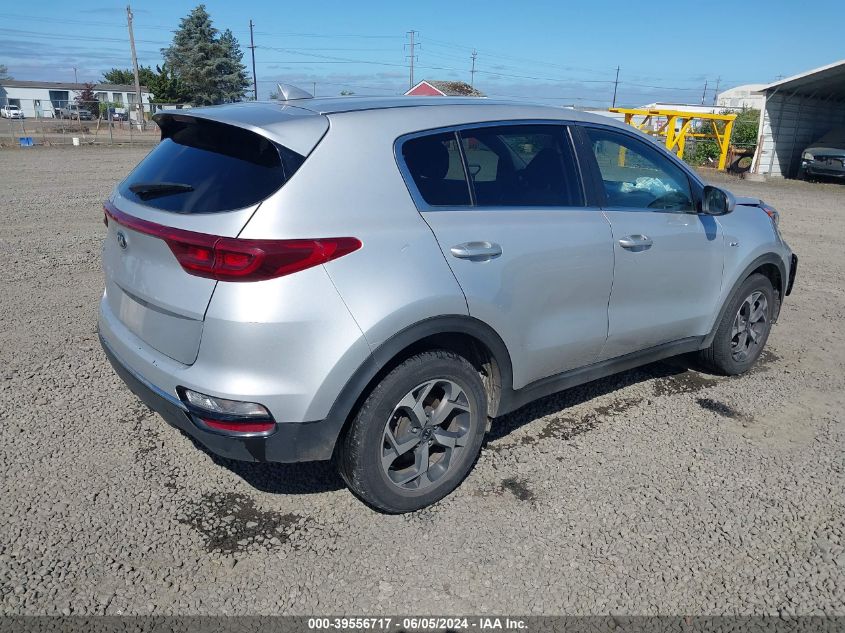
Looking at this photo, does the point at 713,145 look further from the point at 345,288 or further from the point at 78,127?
the point at 78,127

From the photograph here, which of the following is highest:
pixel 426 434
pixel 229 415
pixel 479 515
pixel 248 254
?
pixel 248 254

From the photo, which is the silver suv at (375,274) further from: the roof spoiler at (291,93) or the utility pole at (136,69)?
the utility pole at (136,69)

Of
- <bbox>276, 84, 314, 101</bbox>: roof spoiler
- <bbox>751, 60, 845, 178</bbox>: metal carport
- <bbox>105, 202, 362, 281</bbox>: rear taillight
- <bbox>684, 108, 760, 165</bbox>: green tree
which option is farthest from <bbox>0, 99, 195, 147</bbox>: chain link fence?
<bbox>684, 108, 760, 165</bbox>: green tree

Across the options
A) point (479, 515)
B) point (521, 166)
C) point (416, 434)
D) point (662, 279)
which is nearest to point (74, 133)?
point (521, 166)

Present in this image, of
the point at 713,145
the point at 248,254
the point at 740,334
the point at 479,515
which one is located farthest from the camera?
the point at 713,145

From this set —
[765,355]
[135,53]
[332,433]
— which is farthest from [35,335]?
[135,53]

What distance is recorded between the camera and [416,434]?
317cm

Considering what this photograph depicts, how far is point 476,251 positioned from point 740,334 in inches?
109

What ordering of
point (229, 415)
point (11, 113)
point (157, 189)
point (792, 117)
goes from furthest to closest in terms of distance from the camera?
point (11, 113), point (792, 117), point (157, 189), point (229, 415)

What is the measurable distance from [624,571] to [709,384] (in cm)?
239

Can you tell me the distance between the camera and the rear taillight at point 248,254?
2.60 meters

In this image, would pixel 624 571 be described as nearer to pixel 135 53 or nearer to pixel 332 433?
pixel 332 433

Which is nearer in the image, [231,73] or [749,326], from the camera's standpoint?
[749,326]

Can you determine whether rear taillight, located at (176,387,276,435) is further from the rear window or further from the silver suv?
the rear window
